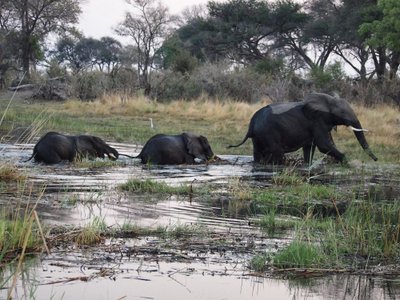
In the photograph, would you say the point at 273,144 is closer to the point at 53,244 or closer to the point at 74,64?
the point at 53,244

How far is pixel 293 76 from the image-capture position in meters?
32.8

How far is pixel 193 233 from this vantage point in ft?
20.5

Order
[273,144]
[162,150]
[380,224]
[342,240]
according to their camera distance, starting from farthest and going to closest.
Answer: [273,144] → [162,150] → [380,224] → [342,240]

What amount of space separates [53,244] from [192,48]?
41.9m

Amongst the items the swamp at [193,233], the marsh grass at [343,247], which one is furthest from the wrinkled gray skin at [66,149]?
the marsh grass at [343,247]

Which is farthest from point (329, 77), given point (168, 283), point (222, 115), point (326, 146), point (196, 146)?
point (168, 283)

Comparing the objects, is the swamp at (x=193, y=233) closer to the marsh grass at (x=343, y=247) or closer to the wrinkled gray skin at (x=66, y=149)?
the marsh grass at (x=343, y=247)

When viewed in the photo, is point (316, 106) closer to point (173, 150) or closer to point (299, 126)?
point (299, 126)

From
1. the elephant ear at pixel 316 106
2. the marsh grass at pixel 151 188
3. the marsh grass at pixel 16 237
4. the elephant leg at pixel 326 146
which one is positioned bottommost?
the marsh grass at pixel 151 188

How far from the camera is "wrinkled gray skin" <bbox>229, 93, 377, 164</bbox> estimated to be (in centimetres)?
1362

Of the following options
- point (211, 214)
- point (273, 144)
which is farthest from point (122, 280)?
point (273, 144)

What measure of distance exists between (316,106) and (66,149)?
4468 mm

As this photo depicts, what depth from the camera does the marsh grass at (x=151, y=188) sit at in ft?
29.7

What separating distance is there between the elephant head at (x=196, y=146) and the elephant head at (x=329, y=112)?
6.35ft
